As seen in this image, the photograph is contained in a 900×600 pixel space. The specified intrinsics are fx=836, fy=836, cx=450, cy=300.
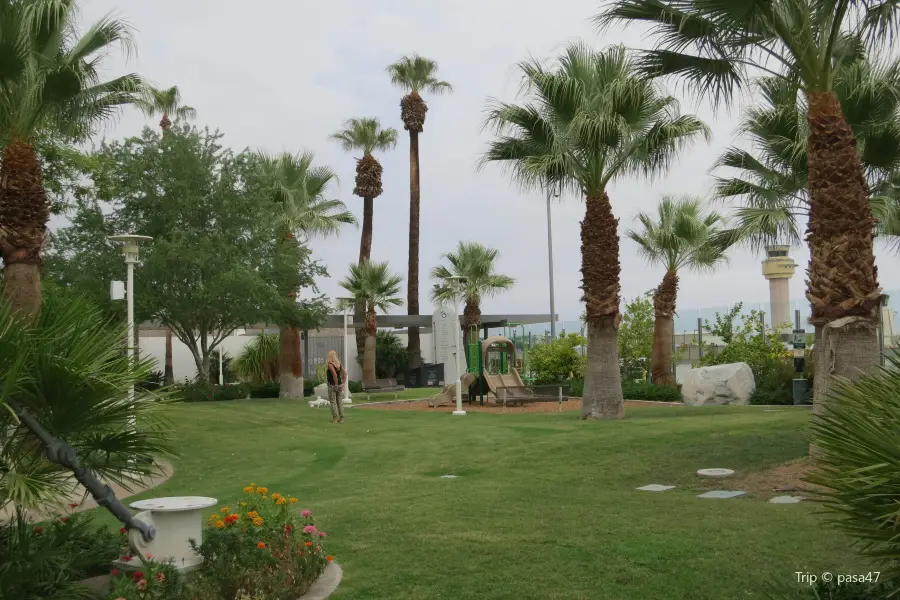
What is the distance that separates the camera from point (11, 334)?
3990 millimetres

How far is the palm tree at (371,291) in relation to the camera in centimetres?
3319

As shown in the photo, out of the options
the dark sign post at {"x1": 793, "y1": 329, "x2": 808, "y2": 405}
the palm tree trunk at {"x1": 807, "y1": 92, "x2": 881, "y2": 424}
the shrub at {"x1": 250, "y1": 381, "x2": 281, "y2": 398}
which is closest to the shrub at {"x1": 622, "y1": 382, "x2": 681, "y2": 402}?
the dark sign post at {"x1": 793, "y1": 329, "x2": 808, "y2": 405}

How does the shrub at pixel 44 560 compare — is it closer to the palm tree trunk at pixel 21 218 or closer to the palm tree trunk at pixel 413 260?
the palm tree trunk at pixel 21 218

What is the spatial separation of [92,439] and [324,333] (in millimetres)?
35884

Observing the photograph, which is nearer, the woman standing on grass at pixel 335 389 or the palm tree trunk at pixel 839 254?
the palm tree trunk at pixel 839 254

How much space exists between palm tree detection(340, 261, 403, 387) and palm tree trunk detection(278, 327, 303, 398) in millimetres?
5330

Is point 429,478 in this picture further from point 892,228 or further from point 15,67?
point 892,228

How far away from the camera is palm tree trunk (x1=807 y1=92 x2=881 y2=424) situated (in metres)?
9.48

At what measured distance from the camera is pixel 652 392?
79.5ft

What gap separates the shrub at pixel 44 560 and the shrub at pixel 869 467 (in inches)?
151

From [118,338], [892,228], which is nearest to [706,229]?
[892,228]

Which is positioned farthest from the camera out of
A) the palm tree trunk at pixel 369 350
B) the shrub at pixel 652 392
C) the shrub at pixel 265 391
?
the palm tree trunk at pixel 369 350

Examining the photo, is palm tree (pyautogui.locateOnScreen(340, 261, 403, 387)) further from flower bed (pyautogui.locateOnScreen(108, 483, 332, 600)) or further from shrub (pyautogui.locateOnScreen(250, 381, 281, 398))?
flower bed (pyautogui.locateOnScreen(108, 483, 332, 600))

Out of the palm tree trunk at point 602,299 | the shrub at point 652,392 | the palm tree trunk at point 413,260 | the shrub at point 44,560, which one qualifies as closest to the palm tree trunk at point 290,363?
the shrub at point 652,392
